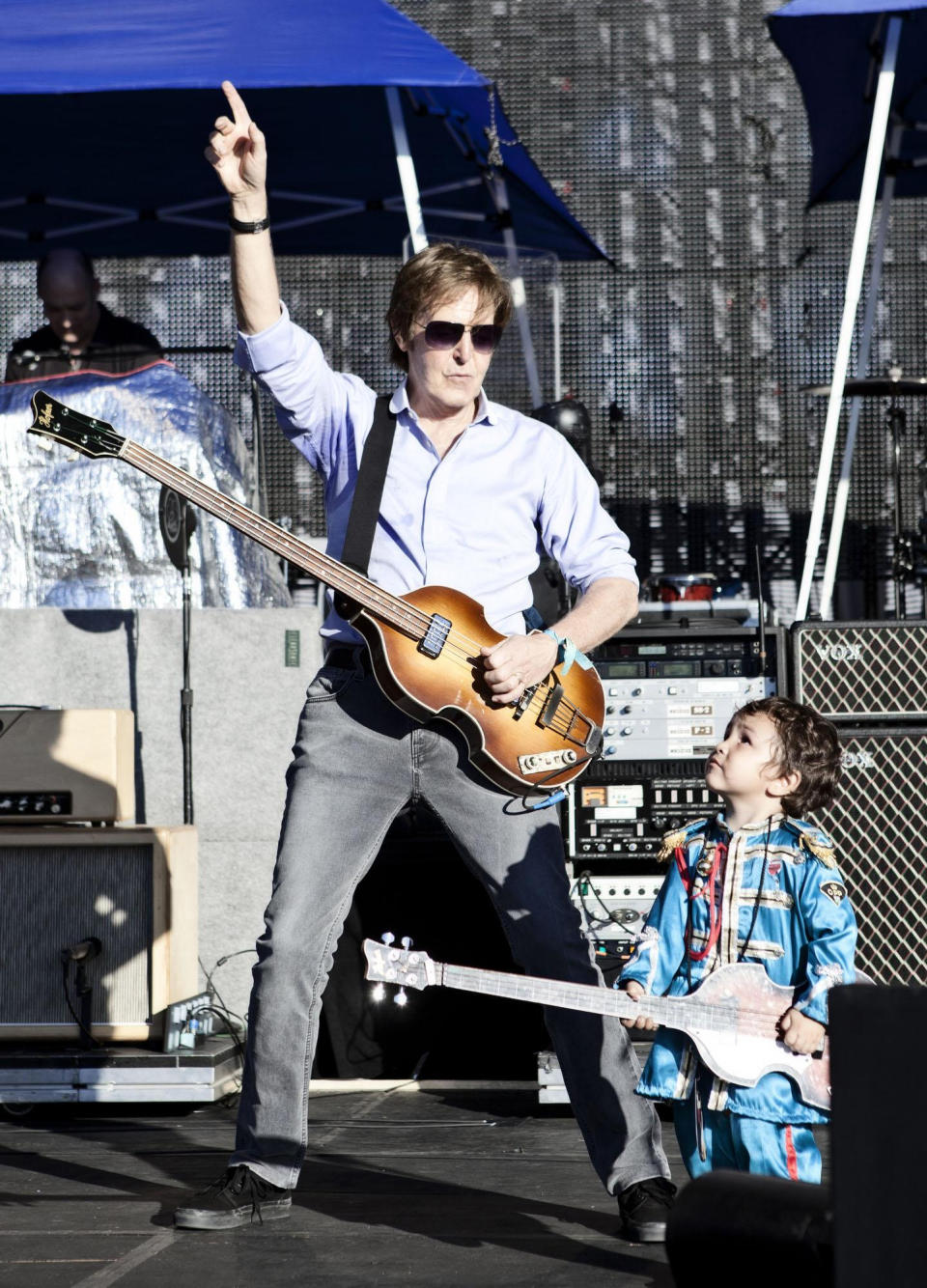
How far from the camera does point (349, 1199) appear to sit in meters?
Result: 3.40

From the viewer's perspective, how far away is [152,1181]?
361 centimetres

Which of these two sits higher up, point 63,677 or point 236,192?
point 236,192

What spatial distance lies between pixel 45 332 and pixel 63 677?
2.80m

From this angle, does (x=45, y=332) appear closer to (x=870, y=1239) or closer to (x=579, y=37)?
(x=579, y=37)

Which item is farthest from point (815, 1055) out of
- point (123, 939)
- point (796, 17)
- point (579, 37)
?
point (579, 37)

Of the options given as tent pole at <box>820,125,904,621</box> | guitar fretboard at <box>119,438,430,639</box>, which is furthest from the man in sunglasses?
tent pole at <box>820,125,904,621</box>

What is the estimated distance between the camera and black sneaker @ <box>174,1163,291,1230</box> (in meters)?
3.03

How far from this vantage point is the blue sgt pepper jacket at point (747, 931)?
2836 mm

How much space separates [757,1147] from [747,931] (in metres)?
0.37

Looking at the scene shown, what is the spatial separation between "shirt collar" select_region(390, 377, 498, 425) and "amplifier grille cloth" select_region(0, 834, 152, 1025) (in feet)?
→ 5.63

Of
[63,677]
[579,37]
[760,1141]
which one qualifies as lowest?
[760,1141]

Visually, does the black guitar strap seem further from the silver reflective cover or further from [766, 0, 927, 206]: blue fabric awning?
[766, 0, 927, 206]: blue fabric awning

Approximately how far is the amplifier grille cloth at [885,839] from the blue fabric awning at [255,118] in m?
2.82

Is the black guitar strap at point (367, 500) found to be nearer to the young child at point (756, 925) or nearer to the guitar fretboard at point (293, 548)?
the guitar fretboard at point (293, 548)
